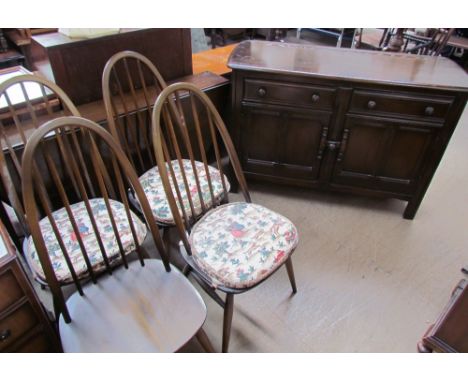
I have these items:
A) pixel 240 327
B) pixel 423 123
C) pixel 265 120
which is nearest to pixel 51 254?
pixel 240 327

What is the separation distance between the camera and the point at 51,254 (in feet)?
3.76

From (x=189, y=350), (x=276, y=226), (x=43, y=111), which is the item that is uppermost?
(x=43, y=111)

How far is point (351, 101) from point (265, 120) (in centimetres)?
43

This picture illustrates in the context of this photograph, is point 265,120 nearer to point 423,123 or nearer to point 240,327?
point 423,123

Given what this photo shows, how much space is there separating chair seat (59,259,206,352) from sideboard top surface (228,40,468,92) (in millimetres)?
1068

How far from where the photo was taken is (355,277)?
5.42ft

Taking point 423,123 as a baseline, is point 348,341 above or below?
below

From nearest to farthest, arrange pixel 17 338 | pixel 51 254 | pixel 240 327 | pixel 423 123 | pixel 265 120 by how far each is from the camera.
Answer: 1. pixel 17 338
2. pixel 51 254
3. pixel 240 327
4. pixel 423 123
5. pixel 265 120

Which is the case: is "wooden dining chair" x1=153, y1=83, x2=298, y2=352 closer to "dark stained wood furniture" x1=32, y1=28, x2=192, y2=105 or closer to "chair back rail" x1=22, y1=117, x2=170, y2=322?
"chair back rail" x1=22, y1=117, x2=170, y2=322

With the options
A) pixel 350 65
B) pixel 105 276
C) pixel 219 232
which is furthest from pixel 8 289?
pixel 350 65

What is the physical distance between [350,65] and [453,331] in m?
1.24

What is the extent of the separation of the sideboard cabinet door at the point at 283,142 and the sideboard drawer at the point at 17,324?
1254 millimetres

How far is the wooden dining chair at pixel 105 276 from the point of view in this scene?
0.94 meters

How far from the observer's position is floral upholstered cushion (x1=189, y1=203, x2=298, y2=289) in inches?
45.6
